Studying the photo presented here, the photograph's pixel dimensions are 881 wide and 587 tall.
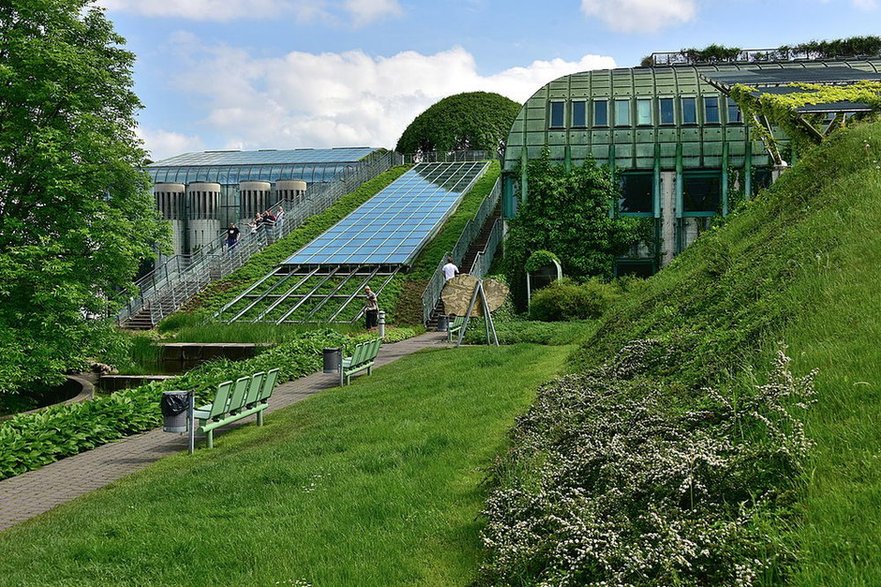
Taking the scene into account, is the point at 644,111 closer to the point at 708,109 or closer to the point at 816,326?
the point at 708,109

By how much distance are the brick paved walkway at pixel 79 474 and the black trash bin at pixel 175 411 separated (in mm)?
358

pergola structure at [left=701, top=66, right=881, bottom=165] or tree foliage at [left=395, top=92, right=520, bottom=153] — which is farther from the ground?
tree foliage at [left=395, top=92, right=520, bottom=153]

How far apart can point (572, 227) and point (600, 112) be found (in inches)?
211

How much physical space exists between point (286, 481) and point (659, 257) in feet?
81.4

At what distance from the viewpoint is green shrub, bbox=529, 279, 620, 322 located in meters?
23.5

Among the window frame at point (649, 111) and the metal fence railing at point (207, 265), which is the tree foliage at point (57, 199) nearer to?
the metal fence railing at point (207, 265)

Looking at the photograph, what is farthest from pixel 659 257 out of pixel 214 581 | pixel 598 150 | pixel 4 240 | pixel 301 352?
pixel 214 581

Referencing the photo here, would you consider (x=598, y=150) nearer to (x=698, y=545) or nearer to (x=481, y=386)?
(x=481, y=386)

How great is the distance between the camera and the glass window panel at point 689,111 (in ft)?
101

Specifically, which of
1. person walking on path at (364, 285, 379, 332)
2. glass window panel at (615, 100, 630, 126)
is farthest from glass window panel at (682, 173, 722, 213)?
person walking on path at (364, 285, 379, 332)

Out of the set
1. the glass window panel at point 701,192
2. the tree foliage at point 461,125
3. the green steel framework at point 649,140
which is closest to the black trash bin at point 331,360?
the green steel framework at point 649,140

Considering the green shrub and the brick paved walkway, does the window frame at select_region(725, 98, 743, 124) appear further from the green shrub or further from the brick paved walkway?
the brick paved walkway

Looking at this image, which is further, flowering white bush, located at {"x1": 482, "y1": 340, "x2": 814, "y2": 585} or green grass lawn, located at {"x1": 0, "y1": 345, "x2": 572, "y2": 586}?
green grass lawn, located at {"x1": 0, "y1": 345, "x2": 572, "y2": 586}

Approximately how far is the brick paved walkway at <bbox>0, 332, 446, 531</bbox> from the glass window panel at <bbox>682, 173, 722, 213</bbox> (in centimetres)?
2179
